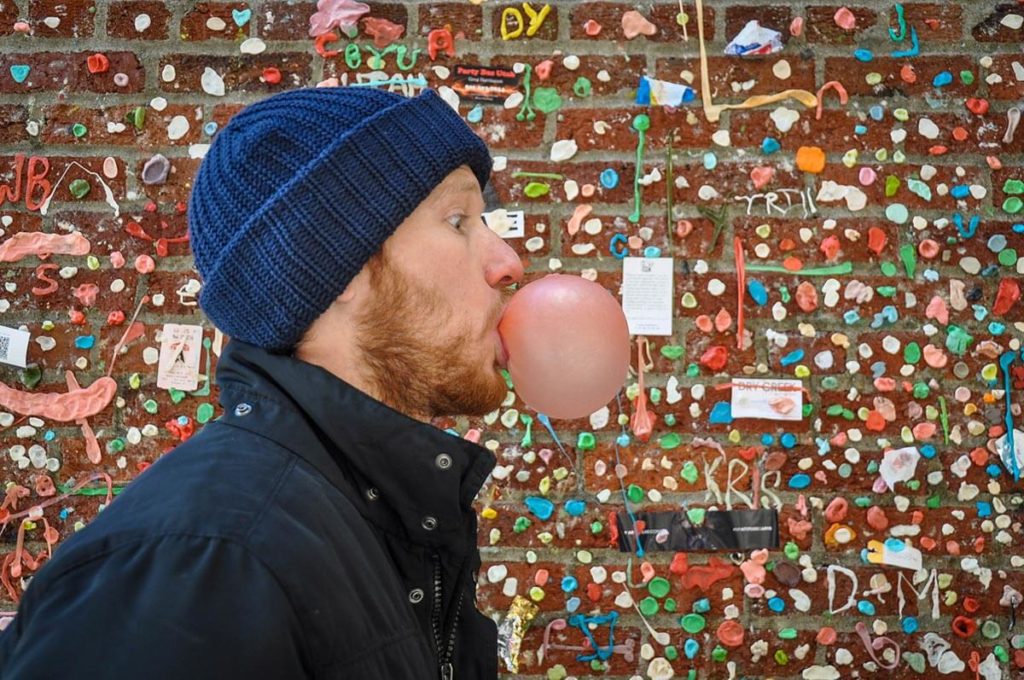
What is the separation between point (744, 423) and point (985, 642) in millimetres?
652

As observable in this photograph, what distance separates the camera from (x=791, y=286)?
187 cm

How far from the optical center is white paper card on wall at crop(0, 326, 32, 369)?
1.89m

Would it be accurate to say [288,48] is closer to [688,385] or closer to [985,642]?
[688,385]

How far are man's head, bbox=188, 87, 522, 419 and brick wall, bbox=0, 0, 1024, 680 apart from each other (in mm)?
754

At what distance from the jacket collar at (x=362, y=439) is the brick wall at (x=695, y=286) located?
837 millimetres

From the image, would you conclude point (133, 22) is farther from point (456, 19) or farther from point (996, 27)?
point (996, 27)

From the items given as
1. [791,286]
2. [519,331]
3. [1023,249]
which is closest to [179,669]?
[519,331]

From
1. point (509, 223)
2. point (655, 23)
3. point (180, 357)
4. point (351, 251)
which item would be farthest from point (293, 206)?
point (655, 23)

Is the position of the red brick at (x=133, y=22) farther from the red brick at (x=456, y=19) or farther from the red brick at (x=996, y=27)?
the red brick at (x=996, y=27)

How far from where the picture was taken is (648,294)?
188cm

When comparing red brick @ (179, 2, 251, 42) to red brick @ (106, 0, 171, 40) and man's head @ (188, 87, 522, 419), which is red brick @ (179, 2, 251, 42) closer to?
red brick @ (106, 0, 171, 40)

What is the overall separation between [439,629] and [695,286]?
3.44 ft

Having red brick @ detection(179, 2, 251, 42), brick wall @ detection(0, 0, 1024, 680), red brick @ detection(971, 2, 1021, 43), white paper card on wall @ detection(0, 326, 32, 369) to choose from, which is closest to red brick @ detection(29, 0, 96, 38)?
brick wall @ detection(0, 0, 1024, 680)

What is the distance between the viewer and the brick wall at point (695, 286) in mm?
1847
